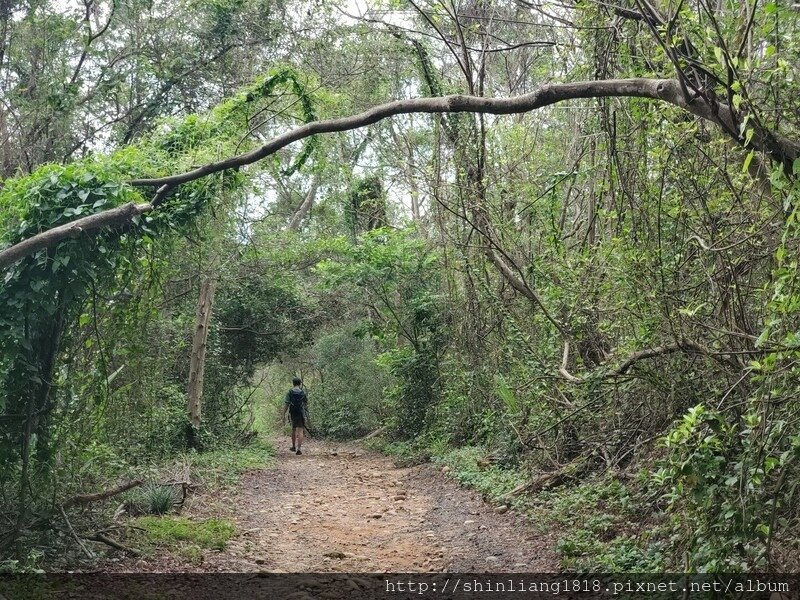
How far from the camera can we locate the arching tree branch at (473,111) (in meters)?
3.82

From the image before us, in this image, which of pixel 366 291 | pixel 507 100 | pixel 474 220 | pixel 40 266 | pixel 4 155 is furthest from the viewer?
pixel 366 291

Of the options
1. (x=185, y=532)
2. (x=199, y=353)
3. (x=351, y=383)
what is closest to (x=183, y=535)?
(x=185, y=532)

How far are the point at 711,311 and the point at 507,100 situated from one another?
2.40 m

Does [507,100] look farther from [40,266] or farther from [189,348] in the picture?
[189,348]

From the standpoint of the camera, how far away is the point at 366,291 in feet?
57.7

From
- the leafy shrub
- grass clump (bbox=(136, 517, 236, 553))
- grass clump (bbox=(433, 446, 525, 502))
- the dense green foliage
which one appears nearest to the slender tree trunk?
the leafy shrub

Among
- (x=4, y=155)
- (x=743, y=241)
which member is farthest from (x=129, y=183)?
(x=4, y=155)

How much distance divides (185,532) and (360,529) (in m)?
2.05

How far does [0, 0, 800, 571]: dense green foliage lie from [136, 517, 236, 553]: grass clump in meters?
0.08

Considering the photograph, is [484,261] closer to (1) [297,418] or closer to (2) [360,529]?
(2) [360,529]

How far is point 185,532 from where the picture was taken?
260 inches

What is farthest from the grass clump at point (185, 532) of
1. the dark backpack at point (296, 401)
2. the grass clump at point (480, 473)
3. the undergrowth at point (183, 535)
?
the dark backpack at point (296, 401)

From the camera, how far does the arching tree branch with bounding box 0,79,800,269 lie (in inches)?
150

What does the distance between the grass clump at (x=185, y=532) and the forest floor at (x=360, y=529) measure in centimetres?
13
